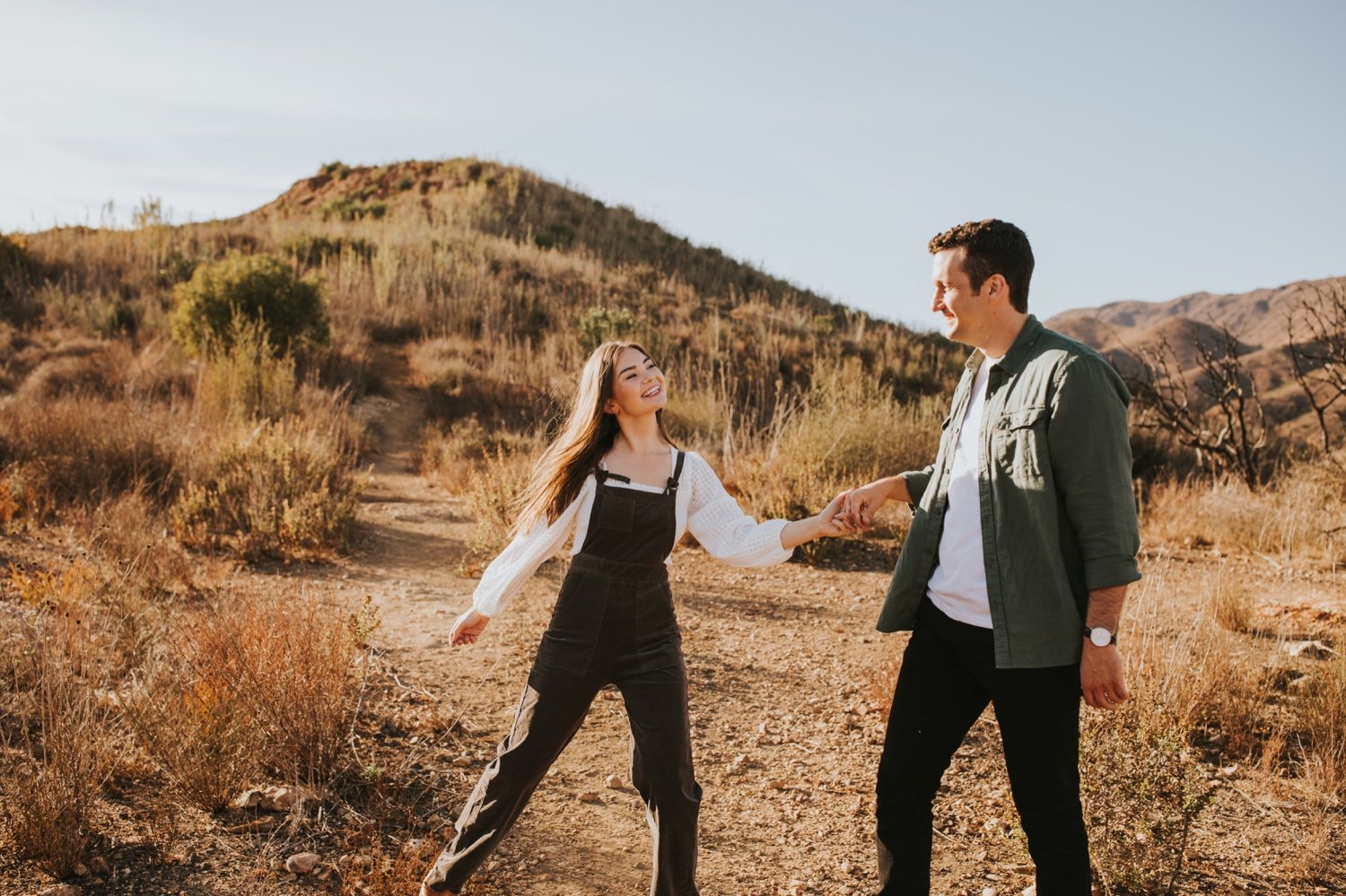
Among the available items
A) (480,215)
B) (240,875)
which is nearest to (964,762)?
(240,875)

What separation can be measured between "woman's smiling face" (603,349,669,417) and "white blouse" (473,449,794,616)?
0.65 feet

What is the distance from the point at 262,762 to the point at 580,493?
184cm

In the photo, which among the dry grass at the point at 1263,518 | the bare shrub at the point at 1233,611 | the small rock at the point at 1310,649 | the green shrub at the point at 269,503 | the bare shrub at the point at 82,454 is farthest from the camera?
the dry grass at the point at 1263,518

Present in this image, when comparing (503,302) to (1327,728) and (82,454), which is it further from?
(1327,728)

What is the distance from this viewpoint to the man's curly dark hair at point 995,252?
227 centimetres

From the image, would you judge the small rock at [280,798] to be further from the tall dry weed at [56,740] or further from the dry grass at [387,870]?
the tall dry weed at [56,740]

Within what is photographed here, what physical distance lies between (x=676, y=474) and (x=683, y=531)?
0.56ft

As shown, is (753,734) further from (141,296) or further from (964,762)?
(141,296)

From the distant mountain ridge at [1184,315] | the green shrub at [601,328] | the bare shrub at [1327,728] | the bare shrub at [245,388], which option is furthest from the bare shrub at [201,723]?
the distant mountain ridge at [1184,315]

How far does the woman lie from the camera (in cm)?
243

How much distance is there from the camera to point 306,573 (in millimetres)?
6512

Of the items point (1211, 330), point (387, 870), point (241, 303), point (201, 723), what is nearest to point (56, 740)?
point (201, 723)

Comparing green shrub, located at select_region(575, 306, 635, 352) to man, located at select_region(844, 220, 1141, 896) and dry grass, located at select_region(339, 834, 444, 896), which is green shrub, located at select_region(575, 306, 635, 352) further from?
man, located at select_region(844, 220, 1141, 896)

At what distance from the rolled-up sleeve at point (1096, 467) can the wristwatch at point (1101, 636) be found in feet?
0.33
